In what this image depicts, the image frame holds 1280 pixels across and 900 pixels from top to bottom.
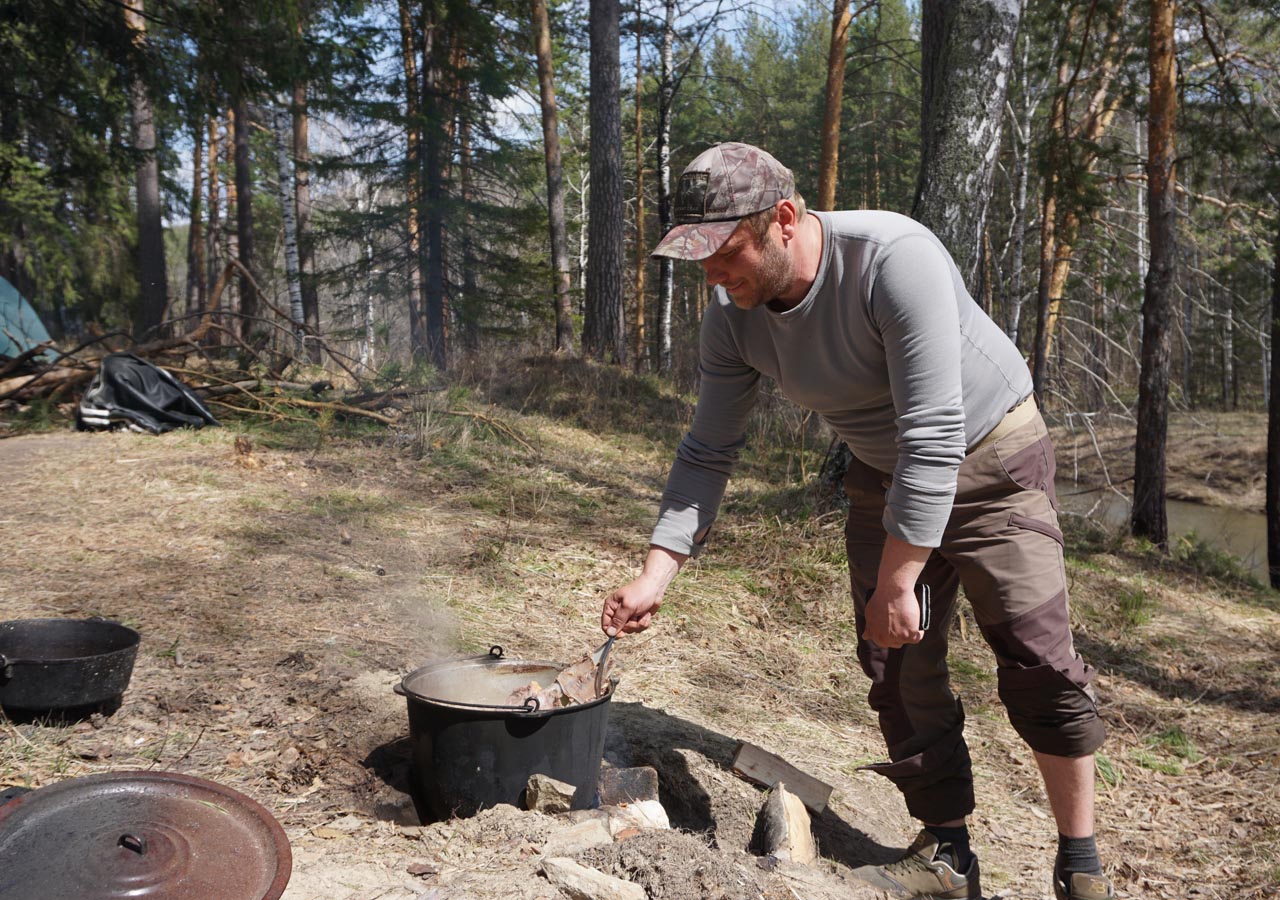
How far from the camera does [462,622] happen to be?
4.17 meters

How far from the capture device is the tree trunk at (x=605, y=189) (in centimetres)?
1220

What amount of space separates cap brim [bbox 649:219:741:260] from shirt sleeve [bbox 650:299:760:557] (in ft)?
1.63

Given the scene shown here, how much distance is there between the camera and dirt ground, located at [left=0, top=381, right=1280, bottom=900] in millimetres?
2574

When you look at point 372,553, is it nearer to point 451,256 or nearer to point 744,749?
point 744,749

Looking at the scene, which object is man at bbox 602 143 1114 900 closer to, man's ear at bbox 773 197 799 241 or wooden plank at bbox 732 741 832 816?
man's ear at bbox 773 197 799 241

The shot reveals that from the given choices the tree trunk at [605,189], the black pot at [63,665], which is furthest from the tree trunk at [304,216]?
the black pot at [63,665]

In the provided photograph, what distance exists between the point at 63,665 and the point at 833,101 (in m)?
14.6

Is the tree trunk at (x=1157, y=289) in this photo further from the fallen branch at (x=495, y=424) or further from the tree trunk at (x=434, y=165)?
the tree trunk at (x=434, y=165)

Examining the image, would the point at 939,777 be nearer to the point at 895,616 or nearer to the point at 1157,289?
the point at 895,616

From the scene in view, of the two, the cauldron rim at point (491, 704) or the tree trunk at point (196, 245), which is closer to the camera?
the cauldron rim at point (491, 704)

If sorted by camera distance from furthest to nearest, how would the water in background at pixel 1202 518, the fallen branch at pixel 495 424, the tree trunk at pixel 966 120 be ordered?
the water in background at pixel 1202 518
the fallen branch at pixel 495 424
the tree trunk at pixel 966 120

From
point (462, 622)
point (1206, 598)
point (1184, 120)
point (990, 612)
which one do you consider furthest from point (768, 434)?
point (990, 612)

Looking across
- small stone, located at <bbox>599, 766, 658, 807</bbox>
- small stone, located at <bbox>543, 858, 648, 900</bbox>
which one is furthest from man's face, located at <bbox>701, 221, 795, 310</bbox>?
small stone, located at <bbox>599, 766, 658, 807</bbox>

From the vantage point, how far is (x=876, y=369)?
7.18 ft
